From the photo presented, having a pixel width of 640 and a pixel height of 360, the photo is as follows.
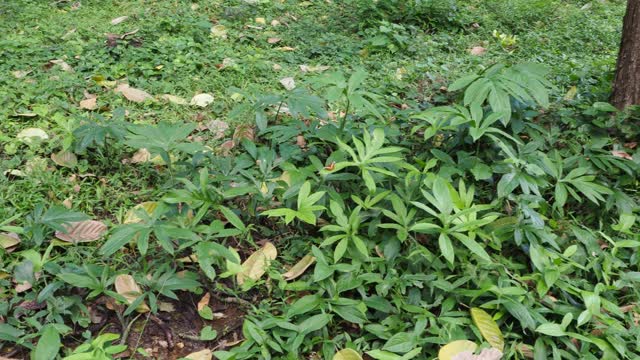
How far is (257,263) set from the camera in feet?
6.60

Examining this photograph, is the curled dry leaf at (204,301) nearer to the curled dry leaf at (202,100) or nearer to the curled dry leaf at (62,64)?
the curled dry leaf at (202,100)

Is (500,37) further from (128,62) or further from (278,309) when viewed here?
(278,309)

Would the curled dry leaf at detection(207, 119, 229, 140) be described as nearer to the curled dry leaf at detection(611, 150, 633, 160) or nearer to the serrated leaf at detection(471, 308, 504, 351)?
the serrated leaf at detection(471, 308, 504, 351)

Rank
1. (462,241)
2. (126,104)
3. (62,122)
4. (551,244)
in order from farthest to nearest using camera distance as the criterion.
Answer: (126,104) → (62,122) → (551,244) → (462,241)

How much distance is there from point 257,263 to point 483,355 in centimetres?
84

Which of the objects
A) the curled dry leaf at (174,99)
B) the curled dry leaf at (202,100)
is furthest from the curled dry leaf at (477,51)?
the curled dry leaf at (174,99)

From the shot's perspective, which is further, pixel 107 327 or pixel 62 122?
pixel 62 122

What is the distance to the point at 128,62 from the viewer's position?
3.35 m

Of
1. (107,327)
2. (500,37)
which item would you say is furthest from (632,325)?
(500,37)

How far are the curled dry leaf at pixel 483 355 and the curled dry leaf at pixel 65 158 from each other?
181cm

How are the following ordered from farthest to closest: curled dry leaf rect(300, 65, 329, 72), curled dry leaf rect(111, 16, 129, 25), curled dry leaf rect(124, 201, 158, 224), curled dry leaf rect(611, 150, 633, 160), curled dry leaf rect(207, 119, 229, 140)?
curled dry leaf rect(111, 16, 129, 25) → curled dry leaf rect(300, 65, 329, 72) → curled dry leaf rect(207, 119, 229, 140) → curled dry leaf rect(611, 150, 633, 160) → curled dry leaf rect(124, 201, 158, 224)

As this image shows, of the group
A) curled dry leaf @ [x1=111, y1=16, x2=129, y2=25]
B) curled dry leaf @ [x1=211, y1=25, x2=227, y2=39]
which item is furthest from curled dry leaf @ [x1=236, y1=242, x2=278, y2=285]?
curled dry leaf @ [x1=111, y1=16, x2=129, y2=25]

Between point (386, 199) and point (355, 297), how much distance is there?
1.32ft

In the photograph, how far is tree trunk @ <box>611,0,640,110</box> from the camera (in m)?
2.50
